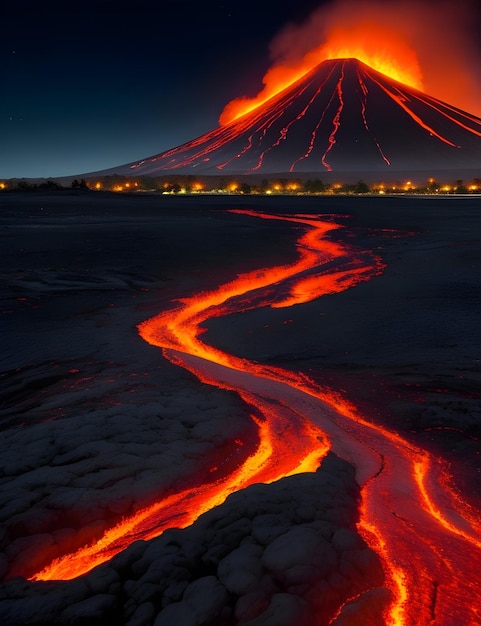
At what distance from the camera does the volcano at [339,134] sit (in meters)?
141

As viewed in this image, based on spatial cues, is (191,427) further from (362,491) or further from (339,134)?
(339,134)

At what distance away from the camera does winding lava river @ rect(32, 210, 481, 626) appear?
9.77 feet

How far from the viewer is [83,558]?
3332 millimetres

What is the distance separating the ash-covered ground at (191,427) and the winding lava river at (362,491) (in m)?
0.14

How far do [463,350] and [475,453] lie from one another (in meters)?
2.62

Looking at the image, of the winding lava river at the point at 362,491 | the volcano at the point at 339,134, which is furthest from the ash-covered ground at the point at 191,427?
the volcano at the point at 339,134

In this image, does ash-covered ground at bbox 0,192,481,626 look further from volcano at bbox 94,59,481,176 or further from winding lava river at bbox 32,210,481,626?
volcano at bbox 94,59,481,176

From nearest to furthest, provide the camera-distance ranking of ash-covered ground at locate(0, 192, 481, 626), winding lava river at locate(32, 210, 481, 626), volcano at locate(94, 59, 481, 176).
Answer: ash-covered ground at locate(0, 192, 481, 626) → winding lava river at locate(32, 210, 481, 626) → volcano at locate(94, 59, 481, 176)

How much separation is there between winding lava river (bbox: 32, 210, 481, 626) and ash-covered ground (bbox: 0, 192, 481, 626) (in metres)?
0.14

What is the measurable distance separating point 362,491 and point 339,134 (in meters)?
169

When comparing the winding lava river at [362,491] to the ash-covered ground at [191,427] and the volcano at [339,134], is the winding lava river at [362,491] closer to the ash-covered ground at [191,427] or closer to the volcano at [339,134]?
the ash-covered ground at [191,427]

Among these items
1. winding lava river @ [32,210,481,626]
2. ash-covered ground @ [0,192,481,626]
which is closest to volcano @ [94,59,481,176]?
ash-covered ground @ [0,192,481,626]

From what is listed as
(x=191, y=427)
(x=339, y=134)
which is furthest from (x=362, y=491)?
(x=339, y=134)

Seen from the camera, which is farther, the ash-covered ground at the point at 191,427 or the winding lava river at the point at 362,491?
the winding lava river at the point at 362,491
